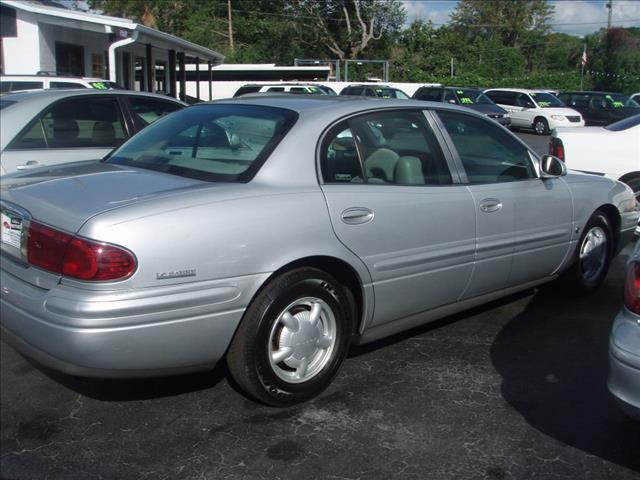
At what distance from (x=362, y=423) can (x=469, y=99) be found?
2403cm

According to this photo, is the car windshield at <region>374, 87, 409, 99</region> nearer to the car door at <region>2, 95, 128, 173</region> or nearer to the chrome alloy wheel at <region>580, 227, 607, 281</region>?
the car door at <region>2, 95, 128, 173</region>

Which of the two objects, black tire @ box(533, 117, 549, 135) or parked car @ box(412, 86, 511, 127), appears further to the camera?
black tire @ box(533, 117, 549, 135)

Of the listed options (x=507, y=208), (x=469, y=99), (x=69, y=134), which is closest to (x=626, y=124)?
(x=507, y=208)

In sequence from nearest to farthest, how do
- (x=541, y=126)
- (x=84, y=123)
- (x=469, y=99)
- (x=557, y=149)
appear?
(x=84, y=123) < (x=557, y=149) < (x=469, y=99) < (x=541, y=126)

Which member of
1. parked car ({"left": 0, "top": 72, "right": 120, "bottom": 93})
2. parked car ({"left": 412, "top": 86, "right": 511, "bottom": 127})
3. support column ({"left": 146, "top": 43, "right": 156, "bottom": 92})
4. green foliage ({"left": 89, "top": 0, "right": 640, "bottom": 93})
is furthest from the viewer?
green foliage ({"left": 89, "top": 0, "right": 640, "bottom": 93})

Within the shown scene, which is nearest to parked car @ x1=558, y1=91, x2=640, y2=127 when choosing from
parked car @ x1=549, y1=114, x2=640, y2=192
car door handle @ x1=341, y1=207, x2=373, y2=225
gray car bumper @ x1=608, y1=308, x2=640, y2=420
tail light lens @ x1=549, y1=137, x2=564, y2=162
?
parked car @ x1=549, y1=114, x2=640, y2=192

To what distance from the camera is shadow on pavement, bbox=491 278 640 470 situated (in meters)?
3.52

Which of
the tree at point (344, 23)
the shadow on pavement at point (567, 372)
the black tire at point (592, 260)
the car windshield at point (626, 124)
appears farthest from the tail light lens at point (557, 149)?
the tree at point (344, 23)

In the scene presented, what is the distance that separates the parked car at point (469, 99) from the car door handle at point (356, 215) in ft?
73.6

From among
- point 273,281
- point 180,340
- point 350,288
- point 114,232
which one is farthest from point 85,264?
point 350,288

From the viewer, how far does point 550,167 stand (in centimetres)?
504

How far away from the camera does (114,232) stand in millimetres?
3143

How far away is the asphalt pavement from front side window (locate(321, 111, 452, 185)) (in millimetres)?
1120

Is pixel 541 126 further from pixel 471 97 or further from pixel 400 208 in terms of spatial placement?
pixel 400 208
